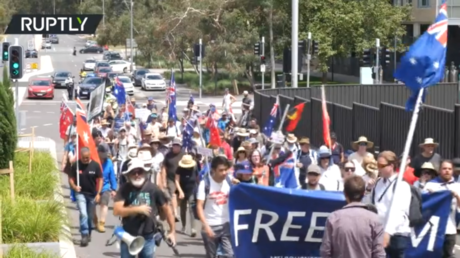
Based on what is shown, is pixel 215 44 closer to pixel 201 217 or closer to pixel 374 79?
pixel 374 79

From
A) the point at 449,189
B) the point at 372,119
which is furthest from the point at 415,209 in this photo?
the point at 372,119

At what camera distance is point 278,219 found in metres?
9.27

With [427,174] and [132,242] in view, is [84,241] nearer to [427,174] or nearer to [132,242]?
[132,242]

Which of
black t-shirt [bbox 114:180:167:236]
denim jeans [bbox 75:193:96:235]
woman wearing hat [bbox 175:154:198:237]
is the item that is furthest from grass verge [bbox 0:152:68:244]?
black t-shirt [bbox 114:180:167:236]

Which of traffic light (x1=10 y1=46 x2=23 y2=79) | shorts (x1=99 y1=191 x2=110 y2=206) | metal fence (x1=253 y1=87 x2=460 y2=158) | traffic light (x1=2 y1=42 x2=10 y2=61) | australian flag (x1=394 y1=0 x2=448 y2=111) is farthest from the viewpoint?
traffic light (x1=2 y1=42 x2=10 y2=61)

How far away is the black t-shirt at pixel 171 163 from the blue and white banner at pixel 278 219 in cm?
611

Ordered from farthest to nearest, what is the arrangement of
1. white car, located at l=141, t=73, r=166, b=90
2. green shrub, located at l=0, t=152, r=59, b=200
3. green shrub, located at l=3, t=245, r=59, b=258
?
white car, located at l=141, t=73, r=166, b=90, green shrub, located at l=0, t=152, r=59, b=200, green shrub, located at l=3, t=245, r=59, b=258

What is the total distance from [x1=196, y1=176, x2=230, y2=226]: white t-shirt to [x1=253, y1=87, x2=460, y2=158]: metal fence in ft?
29.3

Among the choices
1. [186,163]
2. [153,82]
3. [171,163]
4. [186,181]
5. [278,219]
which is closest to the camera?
[278,219]

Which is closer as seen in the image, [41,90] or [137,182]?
[137,182]

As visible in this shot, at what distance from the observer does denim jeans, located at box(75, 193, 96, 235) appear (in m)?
14.4

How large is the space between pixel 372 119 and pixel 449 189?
41.4ft

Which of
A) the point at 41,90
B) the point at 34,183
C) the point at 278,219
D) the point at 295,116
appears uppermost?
the point at 295,116

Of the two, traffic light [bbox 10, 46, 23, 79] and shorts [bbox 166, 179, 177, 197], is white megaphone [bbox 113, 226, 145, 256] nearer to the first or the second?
shorts [bbox 166, 179, 177, 197]
